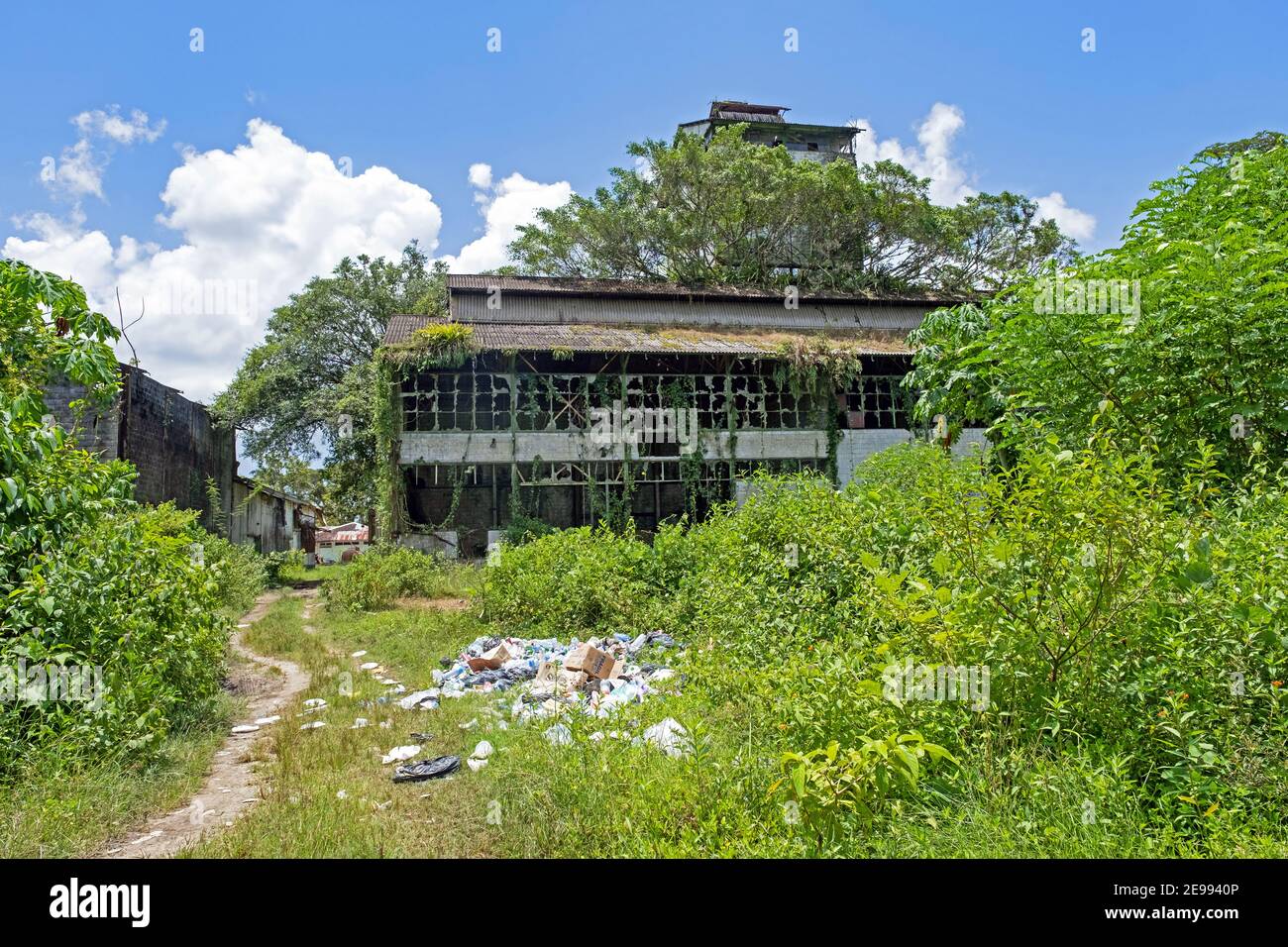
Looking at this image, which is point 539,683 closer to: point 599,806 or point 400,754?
point 400,754

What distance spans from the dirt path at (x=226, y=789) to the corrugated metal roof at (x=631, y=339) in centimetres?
1127

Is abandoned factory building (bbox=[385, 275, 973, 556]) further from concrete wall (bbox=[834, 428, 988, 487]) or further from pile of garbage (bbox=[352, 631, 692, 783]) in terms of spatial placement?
pile of garbage (bbox=[352, 631, 692, 783])

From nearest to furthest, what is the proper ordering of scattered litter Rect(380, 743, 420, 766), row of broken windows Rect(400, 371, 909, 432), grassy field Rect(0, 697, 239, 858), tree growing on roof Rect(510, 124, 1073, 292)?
grassy field Rect(0, 697, 239, 858)
scattered litter Rect(380, 743, 420, 766)
row of broken windows Rect(400, 371, 909, 432)
tree growing on roof Rect(510, 124, 1073, 292)

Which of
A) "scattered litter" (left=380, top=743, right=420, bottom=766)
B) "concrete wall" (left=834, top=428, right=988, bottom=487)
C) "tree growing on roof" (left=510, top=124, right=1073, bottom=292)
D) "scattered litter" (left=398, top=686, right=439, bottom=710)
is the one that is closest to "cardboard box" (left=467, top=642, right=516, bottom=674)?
"scattered litter" (left=398, top=686, right=439, bottom=710)

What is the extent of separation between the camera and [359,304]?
28094mm

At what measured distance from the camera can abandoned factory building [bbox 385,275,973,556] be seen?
1883 cm

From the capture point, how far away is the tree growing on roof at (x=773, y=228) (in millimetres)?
29875

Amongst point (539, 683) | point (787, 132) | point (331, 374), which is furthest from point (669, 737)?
point (787, 132)

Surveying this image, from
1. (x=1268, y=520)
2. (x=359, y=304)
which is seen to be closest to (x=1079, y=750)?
(x=1268, y=520)

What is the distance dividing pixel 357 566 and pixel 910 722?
12702 mm

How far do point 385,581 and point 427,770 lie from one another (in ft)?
30.4

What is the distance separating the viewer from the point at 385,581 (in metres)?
14.2

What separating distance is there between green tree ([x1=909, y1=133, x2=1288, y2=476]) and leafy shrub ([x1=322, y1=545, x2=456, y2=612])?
10.5 metres
